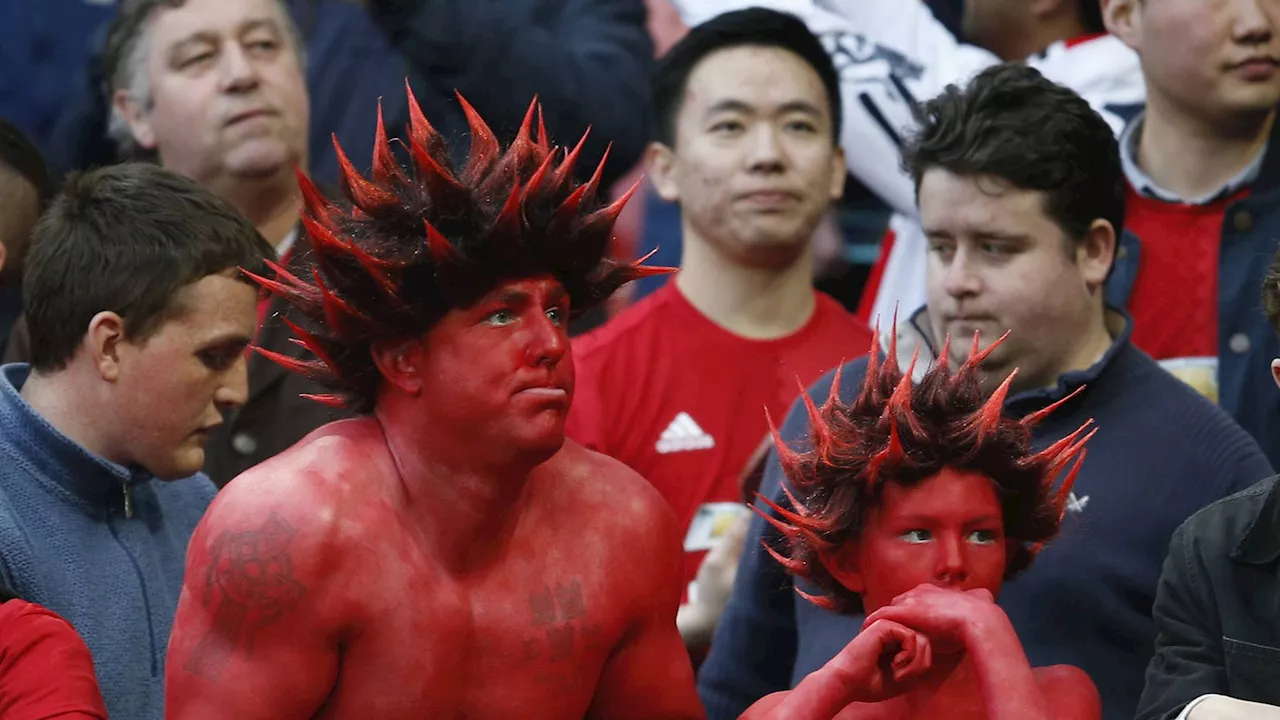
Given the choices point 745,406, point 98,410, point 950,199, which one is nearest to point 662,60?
point 745,406

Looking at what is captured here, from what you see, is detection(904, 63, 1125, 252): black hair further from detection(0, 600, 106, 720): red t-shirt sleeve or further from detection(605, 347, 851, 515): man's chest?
detection(0, 600, 106, 720): red t-shirt sleeve

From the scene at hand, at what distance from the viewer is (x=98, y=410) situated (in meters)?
2.76

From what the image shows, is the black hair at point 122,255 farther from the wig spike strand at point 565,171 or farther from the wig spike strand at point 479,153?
the wig spike strand at point 565,171

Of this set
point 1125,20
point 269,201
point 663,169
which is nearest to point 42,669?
point 269,201

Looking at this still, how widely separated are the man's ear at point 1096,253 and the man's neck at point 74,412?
146cm

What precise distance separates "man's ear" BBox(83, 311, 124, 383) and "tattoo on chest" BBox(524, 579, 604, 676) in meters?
0.88

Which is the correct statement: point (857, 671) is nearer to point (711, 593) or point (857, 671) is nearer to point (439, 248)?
point (439, 248)

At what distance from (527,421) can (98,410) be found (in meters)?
0.91

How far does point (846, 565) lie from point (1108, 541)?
57 cm

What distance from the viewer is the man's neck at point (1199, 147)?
11.2ft

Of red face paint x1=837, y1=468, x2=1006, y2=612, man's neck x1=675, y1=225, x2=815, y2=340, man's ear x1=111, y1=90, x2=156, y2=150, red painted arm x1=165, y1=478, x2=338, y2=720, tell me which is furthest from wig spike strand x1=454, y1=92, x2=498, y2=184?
man's ear x1=111, y1=90, x2=156, y2=150

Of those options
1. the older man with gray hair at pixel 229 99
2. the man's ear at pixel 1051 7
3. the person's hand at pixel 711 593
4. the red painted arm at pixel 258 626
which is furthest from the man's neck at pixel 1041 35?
the red painted arm at pixel 258 626

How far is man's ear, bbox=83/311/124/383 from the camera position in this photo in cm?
274

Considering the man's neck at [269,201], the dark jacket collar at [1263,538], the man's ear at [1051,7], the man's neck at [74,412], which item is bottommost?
the man's neck at [269,201]
